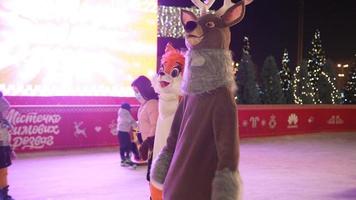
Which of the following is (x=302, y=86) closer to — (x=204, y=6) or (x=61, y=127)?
(x=61, y=127)

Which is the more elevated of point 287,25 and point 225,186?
point 287,25

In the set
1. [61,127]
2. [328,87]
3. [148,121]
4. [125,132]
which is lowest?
[61,127]

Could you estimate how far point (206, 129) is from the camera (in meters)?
2.76

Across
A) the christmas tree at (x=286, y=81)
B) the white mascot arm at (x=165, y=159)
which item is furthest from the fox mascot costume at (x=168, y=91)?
the christmas tree at (x=286, y=81)

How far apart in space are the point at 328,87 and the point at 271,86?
346 centimetres

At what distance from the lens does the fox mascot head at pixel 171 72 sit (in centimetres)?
433

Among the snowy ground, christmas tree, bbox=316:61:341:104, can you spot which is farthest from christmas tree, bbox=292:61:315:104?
the snowy ground

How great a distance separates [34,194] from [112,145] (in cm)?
520

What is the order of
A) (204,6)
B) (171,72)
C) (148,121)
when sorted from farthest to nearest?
1. (148,121)
2. (171,72)
3. (204,6)

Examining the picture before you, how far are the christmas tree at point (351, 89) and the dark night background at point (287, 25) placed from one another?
305cm

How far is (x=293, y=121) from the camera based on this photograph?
53.1 ft

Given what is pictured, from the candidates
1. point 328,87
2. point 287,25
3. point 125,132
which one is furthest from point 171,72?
point 287,25

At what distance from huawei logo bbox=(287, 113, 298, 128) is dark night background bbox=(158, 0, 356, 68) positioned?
551 centimetres

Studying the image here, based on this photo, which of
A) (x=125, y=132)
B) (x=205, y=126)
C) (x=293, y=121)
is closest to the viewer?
(x=205, y=126)
